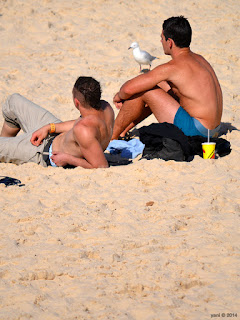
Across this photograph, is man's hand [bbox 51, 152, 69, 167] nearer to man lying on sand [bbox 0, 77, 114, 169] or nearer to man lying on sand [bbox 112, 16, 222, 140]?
man lying on sand [bbox 0, 77, 114, 169]

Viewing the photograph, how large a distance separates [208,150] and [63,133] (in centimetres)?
144

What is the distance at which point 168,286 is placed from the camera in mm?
2740

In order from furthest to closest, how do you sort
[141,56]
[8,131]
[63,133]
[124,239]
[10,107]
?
[141,56], [8,131], [10,107], [63,133], [124,239]

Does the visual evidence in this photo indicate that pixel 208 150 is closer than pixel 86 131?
No

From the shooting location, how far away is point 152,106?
5234 mm

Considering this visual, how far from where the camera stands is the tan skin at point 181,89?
195 inches

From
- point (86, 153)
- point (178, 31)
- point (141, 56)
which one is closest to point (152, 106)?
point (178, 31)

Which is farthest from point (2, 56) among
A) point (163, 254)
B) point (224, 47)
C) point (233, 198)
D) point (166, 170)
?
point (163, 254)

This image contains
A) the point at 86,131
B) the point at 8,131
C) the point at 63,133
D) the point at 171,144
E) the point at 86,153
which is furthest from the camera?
the point at 8,131

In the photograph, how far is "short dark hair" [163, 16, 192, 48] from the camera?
492cm

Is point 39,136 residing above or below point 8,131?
above

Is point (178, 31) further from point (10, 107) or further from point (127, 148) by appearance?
point (10, 107)

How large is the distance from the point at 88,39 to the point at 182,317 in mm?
7279

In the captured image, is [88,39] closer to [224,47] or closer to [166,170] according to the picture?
[224,47]
